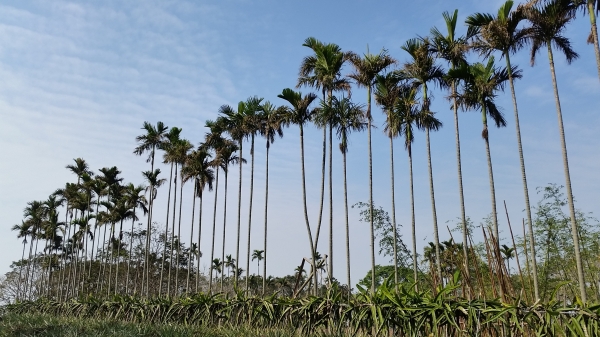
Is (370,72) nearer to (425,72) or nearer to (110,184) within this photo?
(425,72)

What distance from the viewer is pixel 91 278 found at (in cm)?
5822

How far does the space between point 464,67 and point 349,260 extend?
9.74m

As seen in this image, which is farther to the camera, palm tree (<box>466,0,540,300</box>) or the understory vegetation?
palm tree (<box>466,0,540,300</box>)

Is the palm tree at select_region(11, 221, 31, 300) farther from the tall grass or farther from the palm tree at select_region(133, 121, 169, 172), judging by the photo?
the tall grass

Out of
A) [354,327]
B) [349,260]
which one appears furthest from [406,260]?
[354,327]

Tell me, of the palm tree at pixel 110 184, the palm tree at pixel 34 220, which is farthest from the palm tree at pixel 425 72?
the palm tree at pixel 34 220

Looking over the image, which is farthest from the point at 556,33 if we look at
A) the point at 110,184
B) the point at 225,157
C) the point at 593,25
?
the point at 110,184

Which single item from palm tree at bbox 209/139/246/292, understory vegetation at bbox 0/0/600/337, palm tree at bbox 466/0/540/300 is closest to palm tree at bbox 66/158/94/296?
understory vegetation at bbox 0/0/600/337

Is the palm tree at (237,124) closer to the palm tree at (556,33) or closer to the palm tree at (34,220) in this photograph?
the palm tree at (556,33)

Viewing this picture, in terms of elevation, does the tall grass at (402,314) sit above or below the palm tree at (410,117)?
below

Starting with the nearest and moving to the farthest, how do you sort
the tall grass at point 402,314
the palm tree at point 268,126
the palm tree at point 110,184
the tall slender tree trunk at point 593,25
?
the tall grass at point 402,314 < the tall slender tree trunk at point 593,25 < the palm tree at point 268,126 < the palm tree at point 110,184

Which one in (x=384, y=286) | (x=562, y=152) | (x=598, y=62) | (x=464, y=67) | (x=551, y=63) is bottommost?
(x=384, y=286)

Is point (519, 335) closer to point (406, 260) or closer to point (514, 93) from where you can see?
point (514, 93)

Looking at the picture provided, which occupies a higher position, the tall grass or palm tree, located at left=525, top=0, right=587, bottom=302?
palm tree, located at left=525, top=0, right=587, bottom=302
